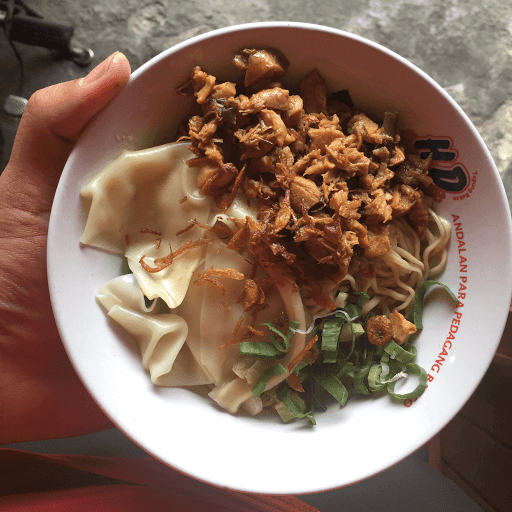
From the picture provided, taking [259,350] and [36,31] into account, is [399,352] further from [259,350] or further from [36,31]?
[36,31]

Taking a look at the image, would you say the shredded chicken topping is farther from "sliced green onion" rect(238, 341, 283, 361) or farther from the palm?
the palm

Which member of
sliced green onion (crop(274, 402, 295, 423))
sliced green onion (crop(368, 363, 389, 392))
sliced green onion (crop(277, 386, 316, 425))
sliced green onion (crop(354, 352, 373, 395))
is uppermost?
sliced green onion (crop(368, 363, 389, 392))

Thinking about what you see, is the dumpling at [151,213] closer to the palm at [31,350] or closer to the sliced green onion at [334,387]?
the palm at [31,350]

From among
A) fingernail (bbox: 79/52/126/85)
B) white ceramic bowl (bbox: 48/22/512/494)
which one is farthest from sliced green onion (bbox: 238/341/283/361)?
fingernail (bbox: 79/52/126/85)

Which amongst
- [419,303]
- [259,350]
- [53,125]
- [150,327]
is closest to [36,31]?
[53,125]

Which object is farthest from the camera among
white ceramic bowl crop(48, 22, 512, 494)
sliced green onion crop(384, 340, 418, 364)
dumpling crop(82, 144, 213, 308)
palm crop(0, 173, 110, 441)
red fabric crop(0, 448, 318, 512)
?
palm crop(0, 173, 110, 441)

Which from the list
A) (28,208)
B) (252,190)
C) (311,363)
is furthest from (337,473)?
(28,208)
